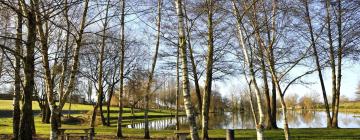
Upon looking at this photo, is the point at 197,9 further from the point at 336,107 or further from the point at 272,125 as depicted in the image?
the point at 336,107

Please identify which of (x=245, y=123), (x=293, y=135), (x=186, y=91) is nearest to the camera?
(x=186, y=91)

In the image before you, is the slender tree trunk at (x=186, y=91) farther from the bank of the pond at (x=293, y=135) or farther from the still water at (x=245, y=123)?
the still water at (x=245, y=123)

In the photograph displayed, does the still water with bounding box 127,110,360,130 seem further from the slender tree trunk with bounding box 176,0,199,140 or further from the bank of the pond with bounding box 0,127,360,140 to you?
the slender tree trunk with bounding box 176,0,199,140

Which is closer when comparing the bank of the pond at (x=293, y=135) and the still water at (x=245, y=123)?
the bank of the pond at (x=293, y=135)

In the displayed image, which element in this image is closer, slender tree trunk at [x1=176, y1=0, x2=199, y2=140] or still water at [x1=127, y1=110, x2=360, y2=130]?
slender tree trunk at [x1=176, y1=0, x2=199, y2=140]

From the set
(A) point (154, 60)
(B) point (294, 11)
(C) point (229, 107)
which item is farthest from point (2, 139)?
(C) point (229, 107)

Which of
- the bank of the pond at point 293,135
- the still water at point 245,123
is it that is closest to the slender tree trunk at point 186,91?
the bank of the pond at point 293,135

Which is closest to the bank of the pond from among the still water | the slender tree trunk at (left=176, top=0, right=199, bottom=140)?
the slender tree trunk at (left=176, top=0, right=199, bottom=140)

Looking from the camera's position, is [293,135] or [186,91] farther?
[293,135]

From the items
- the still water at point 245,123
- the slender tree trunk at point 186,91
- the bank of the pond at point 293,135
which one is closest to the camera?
the slender tree trunk at point 186,91

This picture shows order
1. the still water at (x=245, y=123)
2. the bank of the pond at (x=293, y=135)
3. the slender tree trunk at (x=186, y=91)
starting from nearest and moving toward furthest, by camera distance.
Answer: the slender tree trunk at (x=186, y=91) < the bank of the pond at (x=293, y=135) < the still water at (x=245, y=123)

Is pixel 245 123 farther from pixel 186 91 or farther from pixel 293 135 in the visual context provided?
pixel 186 91

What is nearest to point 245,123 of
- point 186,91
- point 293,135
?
point 293,135

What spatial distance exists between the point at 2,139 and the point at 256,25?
1221 cm
